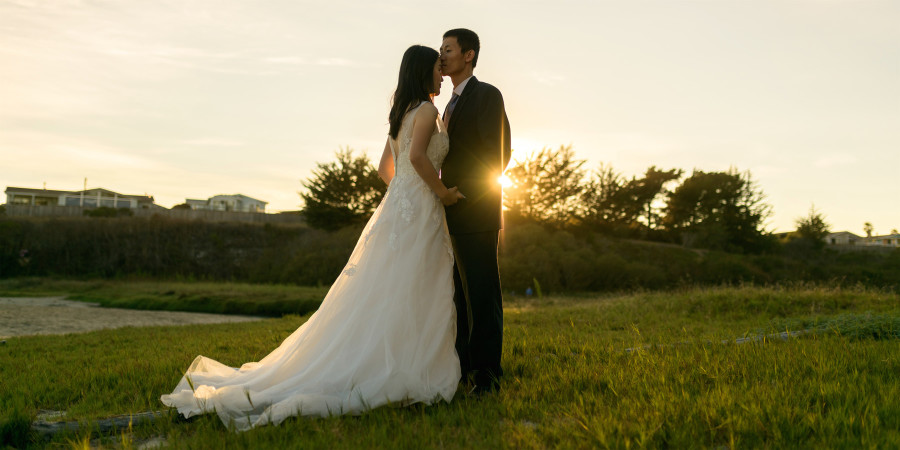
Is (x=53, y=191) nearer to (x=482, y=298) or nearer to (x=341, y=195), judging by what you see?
(x=341, y=195)

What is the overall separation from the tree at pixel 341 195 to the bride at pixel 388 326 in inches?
1080

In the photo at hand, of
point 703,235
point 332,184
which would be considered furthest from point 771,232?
point 332,184

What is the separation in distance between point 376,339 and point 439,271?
604mm

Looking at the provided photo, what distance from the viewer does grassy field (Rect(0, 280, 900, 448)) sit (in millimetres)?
2814

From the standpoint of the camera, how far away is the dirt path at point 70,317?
10.7m

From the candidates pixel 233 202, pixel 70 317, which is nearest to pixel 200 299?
pixel 70 317

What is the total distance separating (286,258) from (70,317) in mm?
13883

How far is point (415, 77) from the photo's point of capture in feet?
13.2

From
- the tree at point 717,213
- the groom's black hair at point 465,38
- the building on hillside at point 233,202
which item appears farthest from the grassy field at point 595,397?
the building on hillside at point 233,202

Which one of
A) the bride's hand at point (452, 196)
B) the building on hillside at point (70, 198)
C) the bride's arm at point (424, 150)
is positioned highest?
the building on hillside at point (70, 198)

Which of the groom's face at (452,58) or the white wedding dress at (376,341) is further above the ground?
the groom's face at (452,58)

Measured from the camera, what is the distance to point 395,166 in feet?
13.8

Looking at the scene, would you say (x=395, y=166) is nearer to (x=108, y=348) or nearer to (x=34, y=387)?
(x=34, y=387)

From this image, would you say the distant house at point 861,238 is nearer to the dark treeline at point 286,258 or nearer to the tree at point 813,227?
the tree at point 813,227
